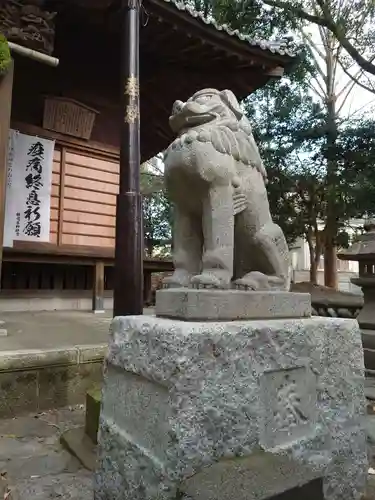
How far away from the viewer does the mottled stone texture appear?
5.23ft

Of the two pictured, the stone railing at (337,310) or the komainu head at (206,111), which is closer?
the komainu head at (206,111)

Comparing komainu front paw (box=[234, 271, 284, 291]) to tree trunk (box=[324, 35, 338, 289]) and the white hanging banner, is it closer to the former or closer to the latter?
the white hanging banner

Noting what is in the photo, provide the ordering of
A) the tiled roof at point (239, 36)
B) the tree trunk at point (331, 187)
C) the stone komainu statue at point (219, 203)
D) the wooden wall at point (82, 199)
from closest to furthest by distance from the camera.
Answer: the stone komainu statue at point (219, 203)
the tiled roof at point (239, 36)
the wooden wall at point (82, 199)
the tree trunk at point (331, 187)

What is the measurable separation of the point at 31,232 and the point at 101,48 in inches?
129

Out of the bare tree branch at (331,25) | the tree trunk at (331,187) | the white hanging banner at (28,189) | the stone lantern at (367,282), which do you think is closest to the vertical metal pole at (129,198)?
the white hanging banner at (28,189)

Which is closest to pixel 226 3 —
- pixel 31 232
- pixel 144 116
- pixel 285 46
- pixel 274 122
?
pixel 274 122

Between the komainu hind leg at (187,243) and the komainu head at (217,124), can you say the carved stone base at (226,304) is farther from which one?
the komainu head at (217,124)

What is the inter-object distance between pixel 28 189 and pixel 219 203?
5059mm

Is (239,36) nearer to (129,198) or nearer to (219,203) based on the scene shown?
(129,198)

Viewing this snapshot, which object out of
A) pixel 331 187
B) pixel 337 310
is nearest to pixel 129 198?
pixel 337 310

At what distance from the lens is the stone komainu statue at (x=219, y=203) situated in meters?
1.98

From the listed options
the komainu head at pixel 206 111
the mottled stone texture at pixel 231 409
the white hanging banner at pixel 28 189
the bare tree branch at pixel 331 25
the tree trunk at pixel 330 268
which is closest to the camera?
the mottled stone texture at pixel 231 409

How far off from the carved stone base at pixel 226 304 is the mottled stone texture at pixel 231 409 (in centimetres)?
7

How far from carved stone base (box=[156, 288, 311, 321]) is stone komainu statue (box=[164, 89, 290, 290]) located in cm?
9
